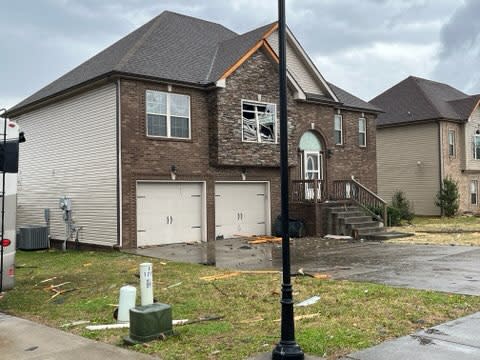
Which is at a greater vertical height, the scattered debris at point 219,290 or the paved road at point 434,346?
the scattered debris at point 219,290

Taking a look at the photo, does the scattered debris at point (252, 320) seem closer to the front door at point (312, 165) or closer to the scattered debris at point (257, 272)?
the scattered debris at point (257, 272)

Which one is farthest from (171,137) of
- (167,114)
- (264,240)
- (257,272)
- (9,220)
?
(9,220)

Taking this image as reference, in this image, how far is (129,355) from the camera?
606 cm

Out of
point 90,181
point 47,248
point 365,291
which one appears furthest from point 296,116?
point 365,291

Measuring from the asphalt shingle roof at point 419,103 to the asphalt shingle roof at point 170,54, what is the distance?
1388 cm

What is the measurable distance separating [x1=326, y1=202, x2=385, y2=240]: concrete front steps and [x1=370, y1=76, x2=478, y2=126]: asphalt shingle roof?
12.7 meters

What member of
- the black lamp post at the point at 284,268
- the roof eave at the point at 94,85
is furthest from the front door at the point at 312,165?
the black lamp post at the point at 284,268

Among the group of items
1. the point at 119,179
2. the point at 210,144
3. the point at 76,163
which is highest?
the point at 210,144

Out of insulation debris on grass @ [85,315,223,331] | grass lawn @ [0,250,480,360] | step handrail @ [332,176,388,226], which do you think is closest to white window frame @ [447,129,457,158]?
step handrail @ [332,176,388,226]

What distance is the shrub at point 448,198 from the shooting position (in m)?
31.7

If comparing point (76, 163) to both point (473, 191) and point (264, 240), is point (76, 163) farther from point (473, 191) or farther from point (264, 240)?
point (473, 191)

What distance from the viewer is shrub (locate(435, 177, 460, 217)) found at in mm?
31688

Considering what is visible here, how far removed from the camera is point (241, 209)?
69.2ft

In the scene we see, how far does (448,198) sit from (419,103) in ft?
22.6
